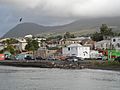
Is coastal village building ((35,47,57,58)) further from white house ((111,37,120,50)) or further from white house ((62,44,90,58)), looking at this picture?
white house ((111,37,120,50))

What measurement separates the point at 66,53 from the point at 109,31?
124 ft

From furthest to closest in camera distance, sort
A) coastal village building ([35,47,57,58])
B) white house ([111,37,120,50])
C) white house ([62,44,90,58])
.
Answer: coastal village building ([35,47,57,58]) → white house ([111,37,120,50]) → white house ([62,44,90,58])

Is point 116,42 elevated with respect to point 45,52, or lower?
elevated

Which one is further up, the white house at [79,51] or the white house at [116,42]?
the white house at [116,42]

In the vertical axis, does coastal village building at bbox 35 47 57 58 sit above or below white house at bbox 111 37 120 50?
below

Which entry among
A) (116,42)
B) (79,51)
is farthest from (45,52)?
(116,42)

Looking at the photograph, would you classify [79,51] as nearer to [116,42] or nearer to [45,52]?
[116,42]

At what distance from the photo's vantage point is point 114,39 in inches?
5305

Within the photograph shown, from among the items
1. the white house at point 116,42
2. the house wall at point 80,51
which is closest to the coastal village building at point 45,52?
the house wall at point 80,51

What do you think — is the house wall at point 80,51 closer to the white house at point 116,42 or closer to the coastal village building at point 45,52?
the white house at point 116,42

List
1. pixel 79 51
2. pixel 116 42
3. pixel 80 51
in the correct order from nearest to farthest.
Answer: pixel 79 51, pixel 80 51, pixel 116 42

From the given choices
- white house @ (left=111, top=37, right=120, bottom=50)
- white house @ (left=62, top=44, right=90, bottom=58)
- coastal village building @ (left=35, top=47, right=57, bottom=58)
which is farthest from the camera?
coastal village building @ (left=35, top=47, right=57, bottom=58)

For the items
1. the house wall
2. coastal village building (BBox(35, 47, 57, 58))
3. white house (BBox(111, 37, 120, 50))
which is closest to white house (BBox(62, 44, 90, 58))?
the house wall

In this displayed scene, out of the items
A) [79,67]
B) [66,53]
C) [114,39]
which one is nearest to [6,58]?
[66,53]
